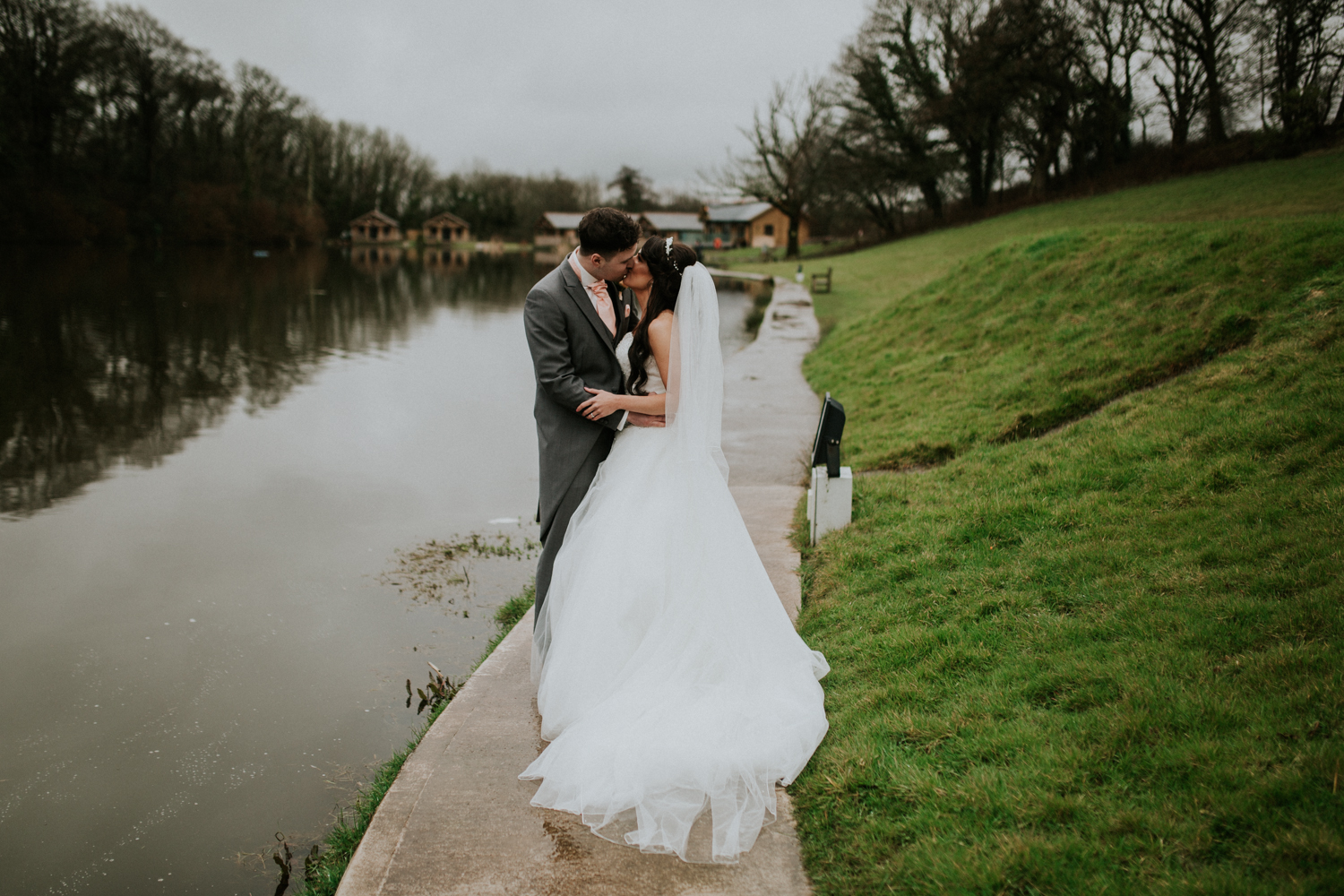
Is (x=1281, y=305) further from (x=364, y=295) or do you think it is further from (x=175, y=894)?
(x=364, y=295)

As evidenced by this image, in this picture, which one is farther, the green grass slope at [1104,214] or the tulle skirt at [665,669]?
the green grass slope at [1104,214]

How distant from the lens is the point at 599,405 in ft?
12.7

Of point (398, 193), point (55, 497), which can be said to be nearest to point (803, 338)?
point (55, 497)

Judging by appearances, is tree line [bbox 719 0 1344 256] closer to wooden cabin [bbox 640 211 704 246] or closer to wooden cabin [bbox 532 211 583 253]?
wooden cabin [bbox 640 211 704 246]

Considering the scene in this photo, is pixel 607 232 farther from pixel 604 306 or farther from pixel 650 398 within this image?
pixel 650 398

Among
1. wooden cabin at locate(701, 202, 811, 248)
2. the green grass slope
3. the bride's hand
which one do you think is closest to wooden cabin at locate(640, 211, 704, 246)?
wooden cabin at locate(701, 202, 811, 248)

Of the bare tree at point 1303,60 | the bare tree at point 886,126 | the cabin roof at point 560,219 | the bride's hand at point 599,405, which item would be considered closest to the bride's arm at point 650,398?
Result: the bride's hand at point 599,405

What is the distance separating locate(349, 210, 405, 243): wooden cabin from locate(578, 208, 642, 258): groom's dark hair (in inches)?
4434

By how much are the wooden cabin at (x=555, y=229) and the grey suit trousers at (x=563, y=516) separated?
11275cm

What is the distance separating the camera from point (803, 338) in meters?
20.1

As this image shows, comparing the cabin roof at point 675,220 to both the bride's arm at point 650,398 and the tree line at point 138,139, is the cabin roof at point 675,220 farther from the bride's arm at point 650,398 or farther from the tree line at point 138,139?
the bride's arm at point 650,398

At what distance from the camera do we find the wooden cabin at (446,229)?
115m

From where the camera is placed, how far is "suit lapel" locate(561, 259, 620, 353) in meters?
3.90

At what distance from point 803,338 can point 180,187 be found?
218ft
